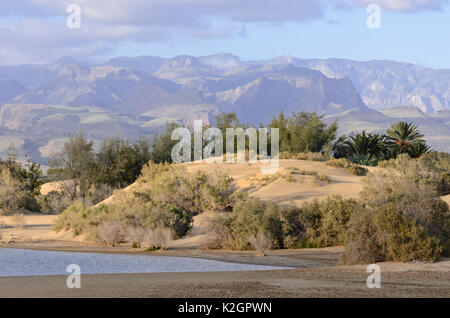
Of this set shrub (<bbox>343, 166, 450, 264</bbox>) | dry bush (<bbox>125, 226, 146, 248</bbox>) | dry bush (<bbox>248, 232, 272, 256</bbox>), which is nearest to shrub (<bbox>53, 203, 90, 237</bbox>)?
dry bush (<bbox>125, 226, 146, 248</bbox>)

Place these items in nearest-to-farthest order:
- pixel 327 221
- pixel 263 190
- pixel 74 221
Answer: pixel 327 221 < pixel 74 221 < pixel 263 190

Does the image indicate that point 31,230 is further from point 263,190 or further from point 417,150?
point 417,150

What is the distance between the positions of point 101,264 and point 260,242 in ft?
17.0

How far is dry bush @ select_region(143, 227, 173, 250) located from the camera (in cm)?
2210

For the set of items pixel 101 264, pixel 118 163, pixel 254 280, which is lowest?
pixel 101 264

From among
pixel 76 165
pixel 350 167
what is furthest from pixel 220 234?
pixel 76 165

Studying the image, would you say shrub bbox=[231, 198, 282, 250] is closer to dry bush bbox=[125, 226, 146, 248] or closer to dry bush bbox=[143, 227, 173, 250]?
dry bush bbox=[143, 227, 173, 250]

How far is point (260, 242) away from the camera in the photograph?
2056cm

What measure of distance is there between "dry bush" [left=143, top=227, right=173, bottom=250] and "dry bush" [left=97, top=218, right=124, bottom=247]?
1781mm

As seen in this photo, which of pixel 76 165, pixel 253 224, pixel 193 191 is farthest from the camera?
pixel 76 165

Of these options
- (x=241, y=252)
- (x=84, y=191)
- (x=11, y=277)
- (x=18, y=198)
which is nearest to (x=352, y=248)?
(x=241, y=252)

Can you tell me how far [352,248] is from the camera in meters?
16.9

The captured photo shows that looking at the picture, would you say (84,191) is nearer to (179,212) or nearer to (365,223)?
(179,212)
